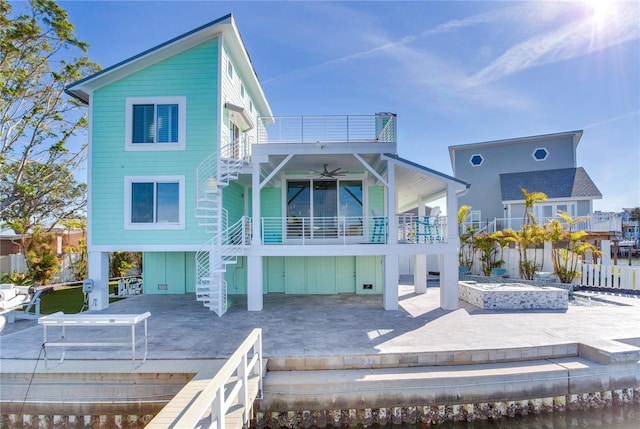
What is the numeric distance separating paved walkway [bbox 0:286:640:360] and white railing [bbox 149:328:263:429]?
100cm

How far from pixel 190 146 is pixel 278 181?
11.7 ft

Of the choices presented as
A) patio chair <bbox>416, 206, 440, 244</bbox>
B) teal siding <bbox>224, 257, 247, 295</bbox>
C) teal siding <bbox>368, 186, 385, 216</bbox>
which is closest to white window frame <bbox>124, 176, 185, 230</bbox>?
teal siding <bbox>224, 257, 247, 295</bbox>

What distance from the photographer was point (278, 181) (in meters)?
12.7

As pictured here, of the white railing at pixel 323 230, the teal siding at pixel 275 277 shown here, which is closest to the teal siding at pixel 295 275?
the teal siding at pixel 275 277

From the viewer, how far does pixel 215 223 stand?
1009cm

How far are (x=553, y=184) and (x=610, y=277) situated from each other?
29.0ft

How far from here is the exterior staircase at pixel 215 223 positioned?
9.45 metres

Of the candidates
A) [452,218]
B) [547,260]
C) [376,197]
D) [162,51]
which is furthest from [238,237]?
[547,260]

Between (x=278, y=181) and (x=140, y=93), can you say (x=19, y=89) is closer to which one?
(x=140, y=93)

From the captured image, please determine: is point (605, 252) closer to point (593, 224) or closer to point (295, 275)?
point (593, 224)

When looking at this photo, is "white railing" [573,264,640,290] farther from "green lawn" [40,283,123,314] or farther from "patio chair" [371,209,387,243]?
"green lawn" [40,283,123,314]

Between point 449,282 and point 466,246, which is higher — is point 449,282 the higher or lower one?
the lower one

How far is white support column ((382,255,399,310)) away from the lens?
9.58 m

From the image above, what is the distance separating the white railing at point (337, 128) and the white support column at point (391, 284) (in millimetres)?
3862
